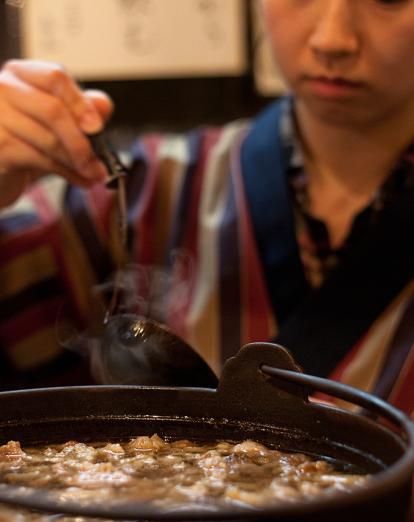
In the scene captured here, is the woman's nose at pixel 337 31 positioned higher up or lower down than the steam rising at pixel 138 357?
higher up

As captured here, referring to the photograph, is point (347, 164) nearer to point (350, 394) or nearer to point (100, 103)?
point (100, 103)

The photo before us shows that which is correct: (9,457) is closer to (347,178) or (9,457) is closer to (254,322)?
(254,322)

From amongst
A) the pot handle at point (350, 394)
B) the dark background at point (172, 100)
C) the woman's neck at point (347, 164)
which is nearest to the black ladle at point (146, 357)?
the pot handle at point (350, 394)

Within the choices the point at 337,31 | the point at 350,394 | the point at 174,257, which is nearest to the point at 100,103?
the point at 337,31

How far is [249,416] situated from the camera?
0.79m

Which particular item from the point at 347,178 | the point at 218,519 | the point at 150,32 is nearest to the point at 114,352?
the point at 218,519

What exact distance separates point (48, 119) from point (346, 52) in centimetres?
50

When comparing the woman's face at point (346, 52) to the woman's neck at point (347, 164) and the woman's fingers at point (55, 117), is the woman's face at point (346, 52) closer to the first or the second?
the woman's neck at point (347, 164)

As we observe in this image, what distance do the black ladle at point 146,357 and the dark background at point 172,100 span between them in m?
1.66

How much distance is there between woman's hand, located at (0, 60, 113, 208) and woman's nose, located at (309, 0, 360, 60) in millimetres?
370

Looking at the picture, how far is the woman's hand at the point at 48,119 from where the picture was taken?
129 cm

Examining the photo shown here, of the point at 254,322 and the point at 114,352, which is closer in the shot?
the point at 114,352

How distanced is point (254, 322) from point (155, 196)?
369mm

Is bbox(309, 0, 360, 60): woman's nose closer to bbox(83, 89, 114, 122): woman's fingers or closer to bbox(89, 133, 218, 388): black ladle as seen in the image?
bbox(83, 89, 114, 122): woman's fingers
